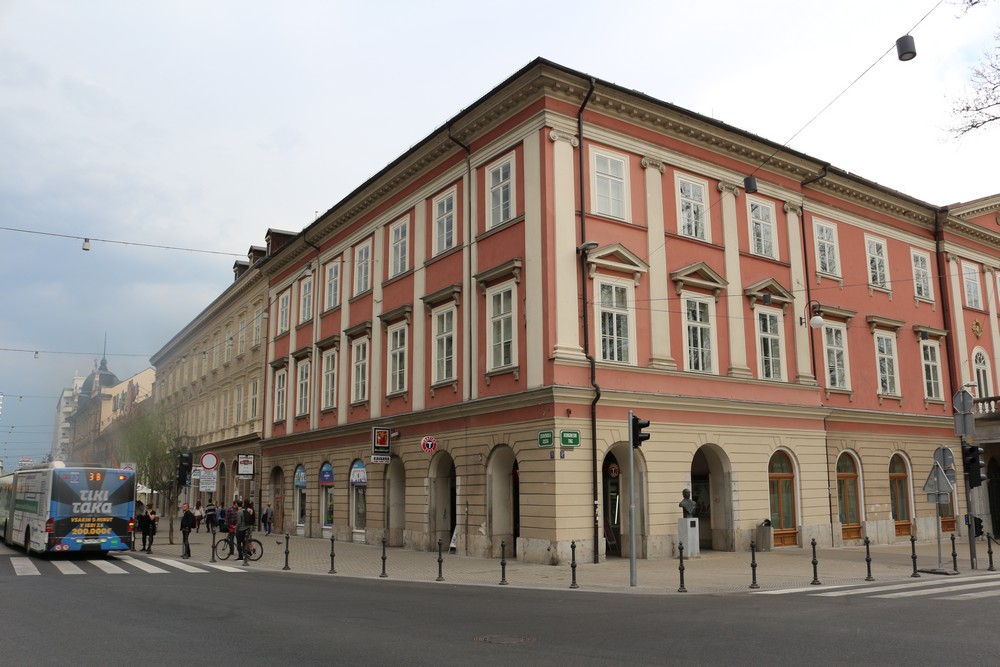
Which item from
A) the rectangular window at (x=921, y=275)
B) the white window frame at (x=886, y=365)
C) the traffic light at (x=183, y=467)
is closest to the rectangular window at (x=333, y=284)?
the traffic light at (x=183, y=467)

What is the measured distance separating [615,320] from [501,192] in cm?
515

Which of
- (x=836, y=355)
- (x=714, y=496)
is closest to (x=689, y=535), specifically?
(x=714, y=496)

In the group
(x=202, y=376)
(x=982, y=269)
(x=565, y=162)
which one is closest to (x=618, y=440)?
(x=565, y=162)

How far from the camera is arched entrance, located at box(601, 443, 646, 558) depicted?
22.9 metres

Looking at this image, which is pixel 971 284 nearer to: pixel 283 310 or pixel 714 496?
pixel 714 496

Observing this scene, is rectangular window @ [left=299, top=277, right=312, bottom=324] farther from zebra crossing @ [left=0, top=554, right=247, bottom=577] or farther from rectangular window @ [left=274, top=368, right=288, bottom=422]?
zebra crossing @ [left=0, top=554, right=247, bottom=577]

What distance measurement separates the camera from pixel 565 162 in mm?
22891

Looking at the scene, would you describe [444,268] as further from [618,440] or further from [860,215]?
[860,215]

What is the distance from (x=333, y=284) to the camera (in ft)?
117

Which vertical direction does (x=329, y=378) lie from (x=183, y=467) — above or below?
above

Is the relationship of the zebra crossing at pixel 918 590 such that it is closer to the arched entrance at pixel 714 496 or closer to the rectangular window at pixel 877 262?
the arched entrance at pixel 714 496

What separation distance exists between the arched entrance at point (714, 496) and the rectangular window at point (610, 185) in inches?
300

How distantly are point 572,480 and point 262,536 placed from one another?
779 inches

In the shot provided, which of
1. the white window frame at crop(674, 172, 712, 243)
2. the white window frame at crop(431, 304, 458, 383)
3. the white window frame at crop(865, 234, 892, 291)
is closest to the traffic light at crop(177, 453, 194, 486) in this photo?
the white window frame at crop(431, 304, 458, 383)
